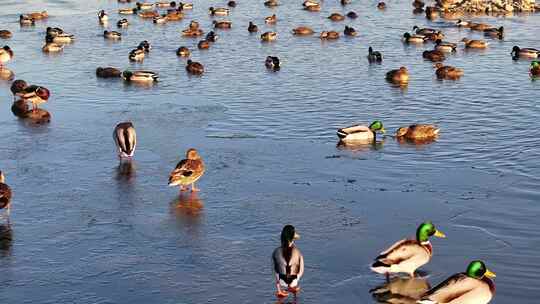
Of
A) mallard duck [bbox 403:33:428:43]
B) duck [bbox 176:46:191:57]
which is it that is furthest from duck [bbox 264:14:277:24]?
duck [bbox 176:46:191:57]

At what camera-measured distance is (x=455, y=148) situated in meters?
24.7

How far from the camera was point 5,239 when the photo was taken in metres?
17.9

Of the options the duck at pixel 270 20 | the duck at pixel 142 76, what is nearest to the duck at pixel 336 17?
the duck at pixel 270 20

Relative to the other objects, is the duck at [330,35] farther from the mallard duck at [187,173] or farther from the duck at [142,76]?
the mallard duck at [187,173]

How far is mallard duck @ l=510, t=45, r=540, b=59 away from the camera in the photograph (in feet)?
129

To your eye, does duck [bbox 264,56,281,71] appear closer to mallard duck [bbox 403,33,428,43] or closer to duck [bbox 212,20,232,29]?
mallard duck [bbox 403,33,428,43]

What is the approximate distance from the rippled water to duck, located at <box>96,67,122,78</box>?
836mm

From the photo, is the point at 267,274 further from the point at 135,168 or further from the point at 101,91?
the point at 101,91

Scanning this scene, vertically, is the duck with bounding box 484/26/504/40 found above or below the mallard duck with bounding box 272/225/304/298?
above

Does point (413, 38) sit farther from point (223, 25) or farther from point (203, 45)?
point (223, 25)

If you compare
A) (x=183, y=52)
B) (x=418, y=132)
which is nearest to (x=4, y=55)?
(x=183, y=52)

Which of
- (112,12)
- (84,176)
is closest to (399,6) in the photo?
(112,12)

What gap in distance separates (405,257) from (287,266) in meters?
2.11

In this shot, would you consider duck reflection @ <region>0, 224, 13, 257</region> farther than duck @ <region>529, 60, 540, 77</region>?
No
